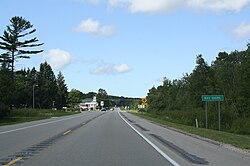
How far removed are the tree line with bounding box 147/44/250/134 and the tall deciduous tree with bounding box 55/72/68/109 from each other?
4171 centimetres

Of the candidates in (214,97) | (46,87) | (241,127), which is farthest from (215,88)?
(46,87)

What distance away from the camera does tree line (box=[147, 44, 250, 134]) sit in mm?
59481

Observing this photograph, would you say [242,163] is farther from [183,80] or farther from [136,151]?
[183,80]

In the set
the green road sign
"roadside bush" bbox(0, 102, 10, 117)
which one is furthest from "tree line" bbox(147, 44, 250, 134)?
"roadside bush" bbox(0, 102, 10, 117)

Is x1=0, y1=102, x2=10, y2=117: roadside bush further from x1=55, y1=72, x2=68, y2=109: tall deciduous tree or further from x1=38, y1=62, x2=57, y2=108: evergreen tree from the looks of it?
x1=55, y1=72, x2=68, y2=109: tall deciduous tree

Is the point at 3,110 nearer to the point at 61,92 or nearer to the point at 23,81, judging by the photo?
the point at 23,81

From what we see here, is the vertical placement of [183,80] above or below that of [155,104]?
above

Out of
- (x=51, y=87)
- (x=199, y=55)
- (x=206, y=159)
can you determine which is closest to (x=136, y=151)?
(x=206, y=159)

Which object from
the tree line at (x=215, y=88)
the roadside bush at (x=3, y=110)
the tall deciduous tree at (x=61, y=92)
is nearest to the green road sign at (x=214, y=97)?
the tree line at (x=215, y=88)

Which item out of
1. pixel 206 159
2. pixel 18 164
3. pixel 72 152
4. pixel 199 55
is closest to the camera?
pixel 18 164

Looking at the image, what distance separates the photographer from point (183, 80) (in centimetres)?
12050

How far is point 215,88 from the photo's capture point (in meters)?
84.5

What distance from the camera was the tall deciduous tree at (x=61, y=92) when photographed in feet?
469

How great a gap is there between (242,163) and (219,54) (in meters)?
102
